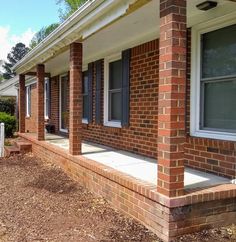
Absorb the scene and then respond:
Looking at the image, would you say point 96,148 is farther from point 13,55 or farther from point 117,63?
point 13,55

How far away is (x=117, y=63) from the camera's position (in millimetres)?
8805

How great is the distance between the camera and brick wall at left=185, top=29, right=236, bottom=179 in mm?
5098

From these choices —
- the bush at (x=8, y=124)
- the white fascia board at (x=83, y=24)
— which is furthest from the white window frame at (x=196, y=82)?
the bush at (x=8, y=124)

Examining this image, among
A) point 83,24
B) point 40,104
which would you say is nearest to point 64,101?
point 40,104

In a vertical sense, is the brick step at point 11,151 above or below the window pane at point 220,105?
below

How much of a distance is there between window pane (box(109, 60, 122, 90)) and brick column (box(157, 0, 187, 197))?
459 cm

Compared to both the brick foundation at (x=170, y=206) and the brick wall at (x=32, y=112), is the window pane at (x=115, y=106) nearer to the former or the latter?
the brick foundation at (x=170, y=206)

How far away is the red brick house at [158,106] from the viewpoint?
13.3 ft

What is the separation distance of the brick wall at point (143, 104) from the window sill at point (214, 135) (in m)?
1.25

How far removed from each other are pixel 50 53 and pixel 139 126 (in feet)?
10.1

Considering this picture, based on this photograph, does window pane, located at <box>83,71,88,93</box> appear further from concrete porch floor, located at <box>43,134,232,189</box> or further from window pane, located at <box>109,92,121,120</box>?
concrete porch floor, located at <box>43,134,232,189</box>

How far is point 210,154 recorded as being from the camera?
548 centimetres

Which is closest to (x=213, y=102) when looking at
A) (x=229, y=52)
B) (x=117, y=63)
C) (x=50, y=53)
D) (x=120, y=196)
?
(x=229, y=52)

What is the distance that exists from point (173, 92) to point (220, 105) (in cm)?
173
